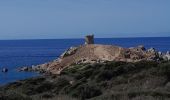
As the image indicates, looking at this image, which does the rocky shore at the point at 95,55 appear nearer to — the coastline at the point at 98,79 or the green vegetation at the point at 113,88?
the coastline at the point at 98,79

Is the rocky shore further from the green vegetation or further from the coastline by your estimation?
the green vegetation

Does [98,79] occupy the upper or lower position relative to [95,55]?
upper

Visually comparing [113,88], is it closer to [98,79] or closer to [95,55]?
[98,79]

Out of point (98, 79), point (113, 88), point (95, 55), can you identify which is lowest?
point (95, 55)

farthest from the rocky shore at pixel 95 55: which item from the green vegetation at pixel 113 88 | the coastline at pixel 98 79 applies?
the green vegetation at pixel 113 88

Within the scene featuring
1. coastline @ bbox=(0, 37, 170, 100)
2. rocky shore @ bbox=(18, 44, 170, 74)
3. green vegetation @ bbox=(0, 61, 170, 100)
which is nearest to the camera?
green vegetation @ bbox=(0, 61, 170, 100)

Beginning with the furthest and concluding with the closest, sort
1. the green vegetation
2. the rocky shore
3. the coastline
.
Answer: the rocky shore, the coastline, the green vegetation

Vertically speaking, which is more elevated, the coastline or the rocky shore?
the coastline

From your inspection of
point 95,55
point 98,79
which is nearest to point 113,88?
point 98,79

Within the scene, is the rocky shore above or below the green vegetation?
below

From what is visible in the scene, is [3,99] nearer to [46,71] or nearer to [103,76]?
[103,76]

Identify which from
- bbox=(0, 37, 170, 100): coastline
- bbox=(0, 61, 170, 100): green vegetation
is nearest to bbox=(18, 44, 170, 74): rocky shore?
bbox=(0, 37, 170, 100): coastline

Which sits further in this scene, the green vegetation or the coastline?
the coastline

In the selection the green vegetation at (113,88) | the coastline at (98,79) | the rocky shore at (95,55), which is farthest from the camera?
the rocky shore at (95,55)
